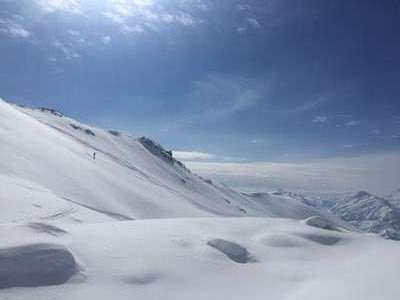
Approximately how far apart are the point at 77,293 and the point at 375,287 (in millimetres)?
7375

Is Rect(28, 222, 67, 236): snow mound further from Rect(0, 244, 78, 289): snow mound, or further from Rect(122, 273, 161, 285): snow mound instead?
Rect(122, 273, 161, 285): snow mound

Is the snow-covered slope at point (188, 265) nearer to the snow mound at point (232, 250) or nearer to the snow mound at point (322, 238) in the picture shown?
the snow mound at point (232, 250)

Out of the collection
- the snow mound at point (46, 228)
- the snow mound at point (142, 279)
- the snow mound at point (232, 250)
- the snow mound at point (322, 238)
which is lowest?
the snow mound at point (142, 279)

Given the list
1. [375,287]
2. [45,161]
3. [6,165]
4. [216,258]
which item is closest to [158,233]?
[216,258]

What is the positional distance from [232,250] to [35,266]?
6.66 metres

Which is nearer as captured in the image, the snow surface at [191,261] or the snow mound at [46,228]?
the snow surface at [191,261]

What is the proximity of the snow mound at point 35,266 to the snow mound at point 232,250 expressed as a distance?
17.7 ft

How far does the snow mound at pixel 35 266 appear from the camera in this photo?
9.57m

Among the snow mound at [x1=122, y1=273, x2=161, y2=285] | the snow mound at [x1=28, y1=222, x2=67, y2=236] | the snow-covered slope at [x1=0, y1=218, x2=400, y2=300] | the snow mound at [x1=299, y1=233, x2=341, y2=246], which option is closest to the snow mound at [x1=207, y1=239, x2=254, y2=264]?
the snow-covered slope at [x1=0, y1=218, x2=400, y2=300]

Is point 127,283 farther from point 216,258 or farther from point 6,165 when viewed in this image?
point 6,165

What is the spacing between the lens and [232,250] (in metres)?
14.8

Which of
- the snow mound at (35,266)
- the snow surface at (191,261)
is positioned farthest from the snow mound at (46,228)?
the snow mound at (35,266)

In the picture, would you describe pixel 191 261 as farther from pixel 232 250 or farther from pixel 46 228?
pixel 46 228

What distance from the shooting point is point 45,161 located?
183 ft
